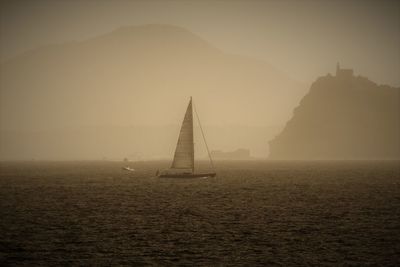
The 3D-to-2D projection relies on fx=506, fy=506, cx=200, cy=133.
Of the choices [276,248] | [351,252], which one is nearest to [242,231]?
[276,248]

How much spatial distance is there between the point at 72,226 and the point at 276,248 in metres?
18.7

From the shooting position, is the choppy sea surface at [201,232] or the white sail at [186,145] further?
the white sail at [186,145]

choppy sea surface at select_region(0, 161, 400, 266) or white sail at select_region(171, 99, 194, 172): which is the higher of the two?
white sail at select_region(171, 99, 194, 172)

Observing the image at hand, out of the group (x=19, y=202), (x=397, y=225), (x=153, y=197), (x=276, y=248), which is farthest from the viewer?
(x=153, y=197)

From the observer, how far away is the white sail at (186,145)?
8650 centimetres

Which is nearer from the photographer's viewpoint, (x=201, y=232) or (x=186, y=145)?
(x=201, y=232)

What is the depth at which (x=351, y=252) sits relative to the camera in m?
33.1

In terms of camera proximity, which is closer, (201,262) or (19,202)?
(201,262)

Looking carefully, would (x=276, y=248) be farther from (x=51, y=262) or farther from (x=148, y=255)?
(x=51, y=262)

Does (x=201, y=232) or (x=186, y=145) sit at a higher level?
(x=186, y=145)

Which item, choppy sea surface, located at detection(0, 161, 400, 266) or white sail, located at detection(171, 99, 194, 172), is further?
white sail, located at detection(171, 99, 194, 172)

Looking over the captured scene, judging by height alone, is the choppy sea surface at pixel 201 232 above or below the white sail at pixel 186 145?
below

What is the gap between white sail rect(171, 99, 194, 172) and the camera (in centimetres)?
8650

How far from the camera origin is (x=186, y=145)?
87938mm
